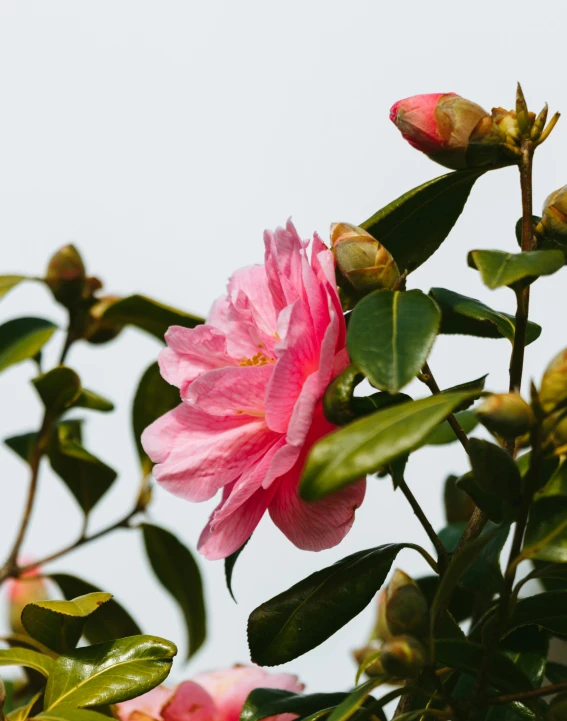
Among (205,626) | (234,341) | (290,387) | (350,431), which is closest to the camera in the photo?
(350,431)

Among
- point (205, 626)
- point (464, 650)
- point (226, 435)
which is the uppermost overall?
point (226, 435)

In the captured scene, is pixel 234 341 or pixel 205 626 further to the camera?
pixel 205 626

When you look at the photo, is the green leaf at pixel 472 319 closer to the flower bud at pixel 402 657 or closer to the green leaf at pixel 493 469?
the green leaf at pixel 493 469

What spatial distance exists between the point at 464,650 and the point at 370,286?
26 centimetres

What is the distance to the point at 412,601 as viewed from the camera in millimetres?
593

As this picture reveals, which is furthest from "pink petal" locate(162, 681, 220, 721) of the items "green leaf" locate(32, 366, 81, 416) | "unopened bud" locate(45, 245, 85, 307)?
"unopened bud" locate(45, 245, 85, 307)

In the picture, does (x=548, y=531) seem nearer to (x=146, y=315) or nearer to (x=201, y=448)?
(x=201, y=448)

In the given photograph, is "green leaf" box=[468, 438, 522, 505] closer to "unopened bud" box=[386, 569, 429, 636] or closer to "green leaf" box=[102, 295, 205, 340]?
"unopened bud" box=[386, 569, 429, 636]

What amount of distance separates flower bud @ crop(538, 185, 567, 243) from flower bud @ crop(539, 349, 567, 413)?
145mm

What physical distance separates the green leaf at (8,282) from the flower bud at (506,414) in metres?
0.92

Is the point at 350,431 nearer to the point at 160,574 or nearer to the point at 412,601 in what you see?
the point at 412,601

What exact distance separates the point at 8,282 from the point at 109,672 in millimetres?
746

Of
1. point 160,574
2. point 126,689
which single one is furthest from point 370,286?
point 160,574

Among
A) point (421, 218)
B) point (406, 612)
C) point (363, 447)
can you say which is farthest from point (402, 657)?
point (421, 218)
